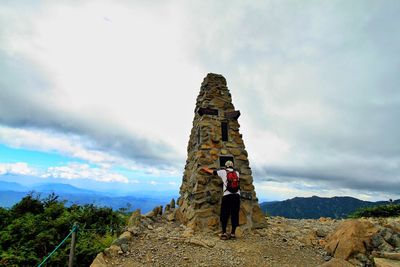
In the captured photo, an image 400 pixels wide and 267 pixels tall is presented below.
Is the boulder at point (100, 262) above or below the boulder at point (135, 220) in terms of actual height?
below

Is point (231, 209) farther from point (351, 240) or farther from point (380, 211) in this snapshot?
point (380, 211)

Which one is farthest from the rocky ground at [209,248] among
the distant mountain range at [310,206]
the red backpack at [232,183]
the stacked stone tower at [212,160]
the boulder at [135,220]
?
the distant mountain range at [310,206]

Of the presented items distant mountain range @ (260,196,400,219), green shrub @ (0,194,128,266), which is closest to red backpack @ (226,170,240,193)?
green shrub @ (0,194,128,266)

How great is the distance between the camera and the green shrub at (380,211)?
13555mm

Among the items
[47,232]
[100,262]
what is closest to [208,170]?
[100,262]

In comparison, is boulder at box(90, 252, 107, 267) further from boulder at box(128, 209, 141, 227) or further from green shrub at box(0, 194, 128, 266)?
boulder at box(128, 209, 141, 227)

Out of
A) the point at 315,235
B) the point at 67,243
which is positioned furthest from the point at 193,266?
the point at 67,243

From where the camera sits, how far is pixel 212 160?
10.1 meters

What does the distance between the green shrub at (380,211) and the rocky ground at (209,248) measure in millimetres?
7655

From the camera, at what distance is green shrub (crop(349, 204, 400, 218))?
13555 mm

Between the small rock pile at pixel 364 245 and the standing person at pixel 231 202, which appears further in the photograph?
the standing person at pixel 231 202

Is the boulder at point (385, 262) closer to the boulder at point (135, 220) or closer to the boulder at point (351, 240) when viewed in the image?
the boulder at point (351, 240)

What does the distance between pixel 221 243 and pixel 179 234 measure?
156 cm

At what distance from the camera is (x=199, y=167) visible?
977 cm
